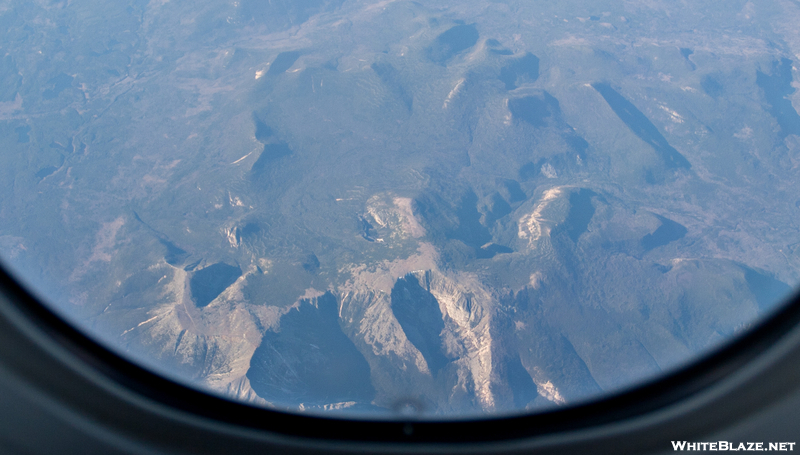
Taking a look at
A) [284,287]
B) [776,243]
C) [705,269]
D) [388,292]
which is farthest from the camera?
[776,243]

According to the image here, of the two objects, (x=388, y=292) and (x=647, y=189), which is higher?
(x=388, y=292)

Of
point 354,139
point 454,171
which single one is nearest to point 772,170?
point 454,171

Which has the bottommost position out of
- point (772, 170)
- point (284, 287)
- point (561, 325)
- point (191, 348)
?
point (772, 170)

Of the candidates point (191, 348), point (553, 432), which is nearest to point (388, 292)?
point (191, 348)

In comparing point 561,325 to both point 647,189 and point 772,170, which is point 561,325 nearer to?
point 647,189

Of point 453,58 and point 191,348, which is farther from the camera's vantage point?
point 453,58

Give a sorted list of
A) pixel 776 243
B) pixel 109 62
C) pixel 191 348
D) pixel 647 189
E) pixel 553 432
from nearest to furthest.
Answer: pixel 553 432 → pixel 191 348 → pixel 776 243 → pixel 647 189 → pixel 109 62
